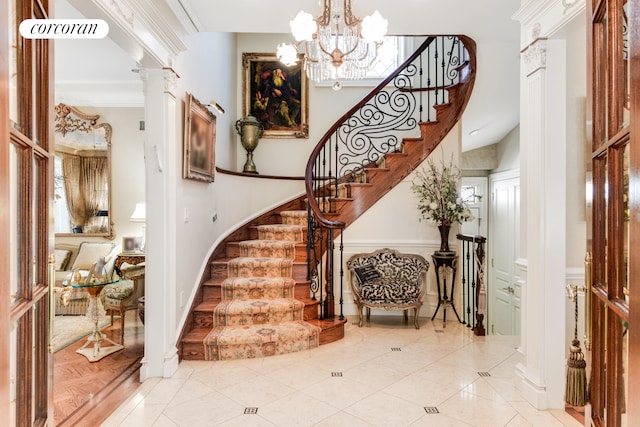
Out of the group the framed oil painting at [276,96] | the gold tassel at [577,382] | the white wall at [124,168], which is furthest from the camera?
the framed oil painting at [276,96]

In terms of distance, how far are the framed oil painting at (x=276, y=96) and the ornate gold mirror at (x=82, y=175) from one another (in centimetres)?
225

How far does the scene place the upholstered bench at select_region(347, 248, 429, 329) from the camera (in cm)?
414

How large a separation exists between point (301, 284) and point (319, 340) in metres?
0.67

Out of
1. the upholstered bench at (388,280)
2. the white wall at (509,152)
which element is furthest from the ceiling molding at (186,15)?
the white wall at (509,152)

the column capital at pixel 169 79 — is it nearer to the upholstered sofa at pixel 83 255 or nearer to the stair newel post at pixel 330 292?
the stair newel post at pixel 330 292

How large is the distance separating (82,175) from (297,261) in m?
3.47

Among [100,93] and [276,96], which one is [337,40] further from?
[100,93]

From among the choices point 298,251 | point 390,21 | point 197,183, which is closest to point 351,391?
point 298,251

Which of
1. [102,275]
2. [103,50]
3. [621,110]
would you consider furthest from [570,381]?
[103,50]

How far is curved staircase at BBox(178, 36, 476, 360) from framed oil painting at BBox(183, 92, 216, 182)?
3.56ft

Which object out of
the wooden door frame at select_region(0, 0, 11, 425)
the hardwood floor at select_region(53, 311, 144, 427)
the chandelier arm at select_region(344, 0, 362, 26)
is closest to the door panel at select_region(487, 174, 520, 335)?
the chandelier arm at select_region(344, 0, 362, 26)

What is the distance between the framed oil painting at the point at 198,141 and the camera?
3.31 metres

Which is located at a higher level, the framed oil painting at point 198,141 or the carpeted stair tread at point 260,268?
the framed oil painting at point 198,141

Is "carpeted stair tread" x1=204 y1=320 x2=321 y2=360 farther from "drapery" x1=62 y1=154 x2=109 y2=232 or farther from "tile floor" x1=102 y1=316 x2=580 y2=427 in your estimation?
"drapery" x1=62 y1=154 x2=109 y2=232
